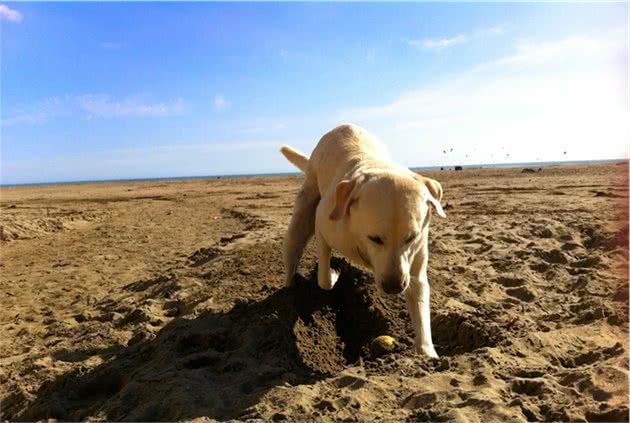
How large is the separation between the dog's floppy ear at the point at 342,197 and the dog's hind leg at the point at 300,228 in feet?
5.63

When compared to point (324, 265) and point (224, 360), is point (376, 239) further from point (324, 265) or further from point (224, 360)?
point (224, 360)

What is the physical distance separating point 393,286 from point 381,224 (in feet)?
1.51

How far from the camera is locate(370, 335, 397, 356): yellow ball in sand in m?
4.45

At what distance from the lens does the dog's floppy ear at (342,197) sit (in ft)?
13.7

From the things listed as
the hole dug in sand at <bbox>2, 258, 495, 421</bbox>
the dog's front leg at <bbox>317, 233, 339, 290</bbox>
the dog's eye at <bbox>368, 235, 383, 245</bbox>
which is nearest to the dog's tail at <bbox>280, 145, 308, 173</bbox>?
the hole dug in sand at <bbox>2, 258, 495, 421</bbox>

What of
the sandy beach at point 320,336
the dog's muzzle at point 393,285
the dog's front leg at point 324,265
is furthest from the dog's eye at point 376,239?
the dog's front leg at point 324,265

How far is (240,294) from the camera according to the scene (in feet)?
19.2

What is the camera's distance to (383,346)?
14.7ft

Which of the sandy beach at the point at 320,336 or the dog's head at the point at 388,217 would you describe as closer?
the sandy beach at the point at 320,336

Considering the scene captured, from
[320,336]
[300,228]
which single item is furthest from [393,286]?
[300,228]

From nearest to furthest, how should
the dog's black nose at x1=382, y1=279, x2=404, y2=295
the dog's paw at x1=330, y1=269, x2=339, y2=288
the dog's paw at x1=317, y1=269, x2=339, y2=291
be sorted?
the dog's black nose at x1=382, y1=279, x2=404, y2=295 → the dog's paw at x1=317, y1=269, x2=339, y2=291 → the dog's paw at x1=330, y1=269, x2=339, y2=288

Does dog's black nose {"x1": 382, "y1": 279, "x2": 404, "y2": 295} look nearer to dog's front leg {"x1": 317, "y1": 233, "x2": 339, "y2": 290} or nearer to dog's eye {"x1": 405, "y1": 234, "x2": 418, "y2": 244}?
dog's eye {"x1": 405, "y1": 234, "x2": 418, "y2": 244}

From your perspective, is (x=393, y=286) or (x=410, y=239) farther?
(x=410, y=239)

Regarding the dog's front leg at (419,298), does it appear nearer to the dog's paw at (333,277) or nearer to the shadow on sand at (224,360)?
the shadow on sand at (224,360)
